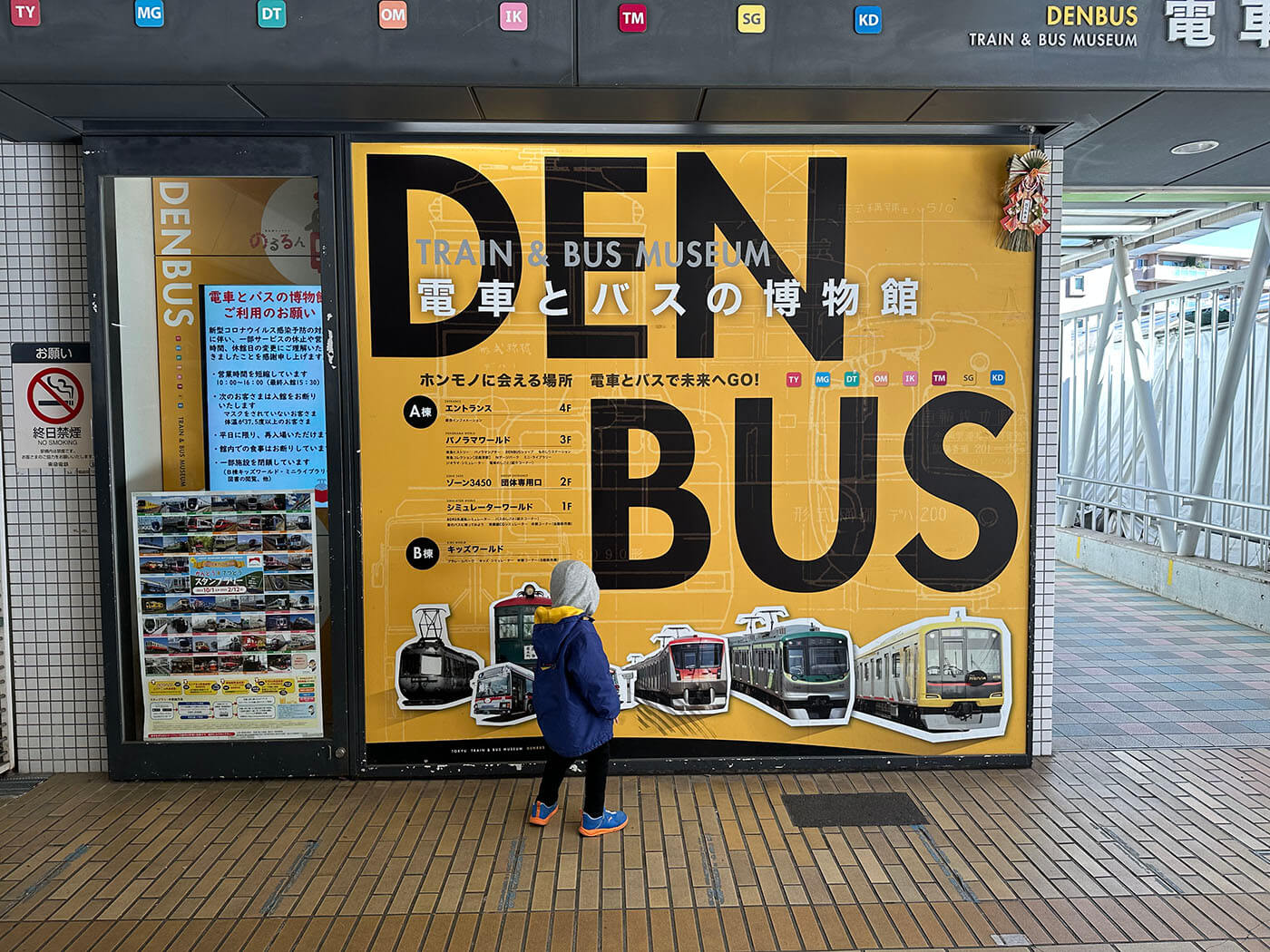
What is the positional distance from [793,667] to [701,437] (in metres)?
1.33

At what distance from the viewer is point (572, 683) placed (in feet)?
12.1

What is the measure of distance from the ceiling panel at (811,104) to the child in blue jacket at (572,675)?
2260 millimetres

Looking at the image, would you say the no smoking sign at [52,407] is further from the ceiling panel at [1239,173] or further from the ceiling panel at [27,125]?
the ceiling panel at [1239,173]

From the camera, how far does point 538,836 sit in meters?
3.85

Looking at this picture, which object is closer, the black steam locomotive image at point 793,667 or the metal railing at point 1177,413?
the black steam locomotive image at point 793,667

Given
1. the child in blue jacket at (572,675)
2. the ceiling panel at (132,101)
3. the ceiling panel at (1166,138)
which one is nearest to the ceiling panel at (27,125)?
the ceiling panel at (132,101)

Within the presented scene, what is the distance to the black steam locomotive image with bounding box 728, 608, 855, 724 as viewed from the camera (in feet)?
14.8

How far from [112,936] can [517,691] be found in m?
1.96

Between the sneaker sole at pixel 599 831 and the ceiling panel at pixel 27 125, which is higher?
the ceiling panel at pixel 27 125

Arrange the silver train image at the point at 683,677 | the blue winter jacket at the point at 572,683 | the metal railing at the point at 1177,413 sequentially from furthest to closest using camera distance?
1. the metal railing at the point at 1177,413
2. the silver train image at the point at 683,677
3. the blue winter jacket at the point at 572,683

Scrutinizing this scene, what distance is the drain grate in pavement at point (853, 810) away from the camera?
13.0ft

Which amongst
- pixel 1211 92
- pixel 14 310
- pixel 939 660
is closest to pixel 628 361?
pixel 939 660

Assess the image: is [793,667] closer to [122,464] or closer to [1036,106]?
[1036,106]

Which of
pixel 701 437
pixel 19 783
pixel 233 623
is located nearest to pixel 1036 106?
pixel 701 437
